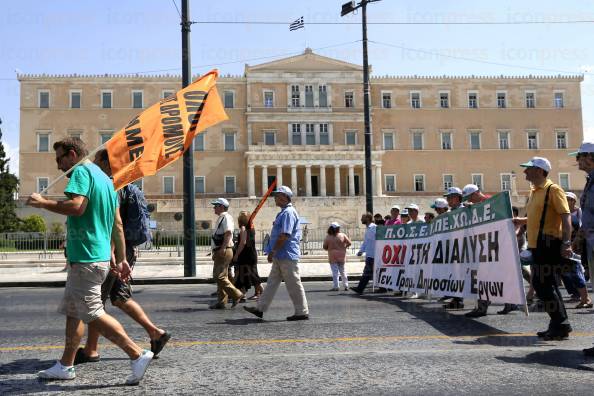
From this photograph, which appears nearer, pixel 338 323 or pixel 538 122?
pixel 338 323

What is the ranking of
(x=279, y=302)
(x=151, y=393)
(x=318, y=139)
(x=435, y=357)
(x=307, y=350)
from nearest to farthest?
1. (x=151, y=393)
2. (x=435, y=357)
3. (x=307, y=350)
4. (x=279, y=302)
5. (x=318, y=139)

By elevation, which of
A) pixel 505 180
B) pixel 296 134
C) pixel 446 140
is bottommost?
pixel 505 180

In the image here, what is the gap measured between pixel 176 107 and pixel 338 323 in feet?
11.0

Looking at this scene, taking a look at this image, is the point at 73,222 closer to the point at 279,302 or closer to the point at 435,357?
the point at 435,357

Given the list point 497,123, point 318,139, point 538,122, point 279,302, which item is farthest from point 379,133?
point 279,302

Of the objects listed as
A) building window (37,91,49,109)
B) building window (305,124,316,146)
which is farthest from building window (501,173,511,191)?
building window (37,91,49,109)

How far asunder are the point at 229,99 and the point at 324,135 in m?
10.3

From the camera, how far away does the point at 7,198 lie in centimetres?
4328

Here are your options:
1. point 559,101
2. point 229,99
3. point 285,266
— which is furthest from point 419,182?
point 285,266

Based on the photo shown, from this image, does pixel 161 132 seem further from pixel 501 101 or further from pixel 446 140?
pixel 501 101

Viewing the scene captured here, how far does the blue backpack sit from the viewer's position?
5.97 meters

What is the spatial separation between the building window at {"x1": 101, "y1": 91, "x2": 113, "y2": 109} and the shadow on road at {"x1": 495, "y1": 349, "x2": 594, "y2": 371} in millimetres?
58205

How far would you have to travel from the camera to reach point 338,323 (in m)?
6.96

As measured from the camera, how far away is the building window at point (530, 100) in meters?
63.0
